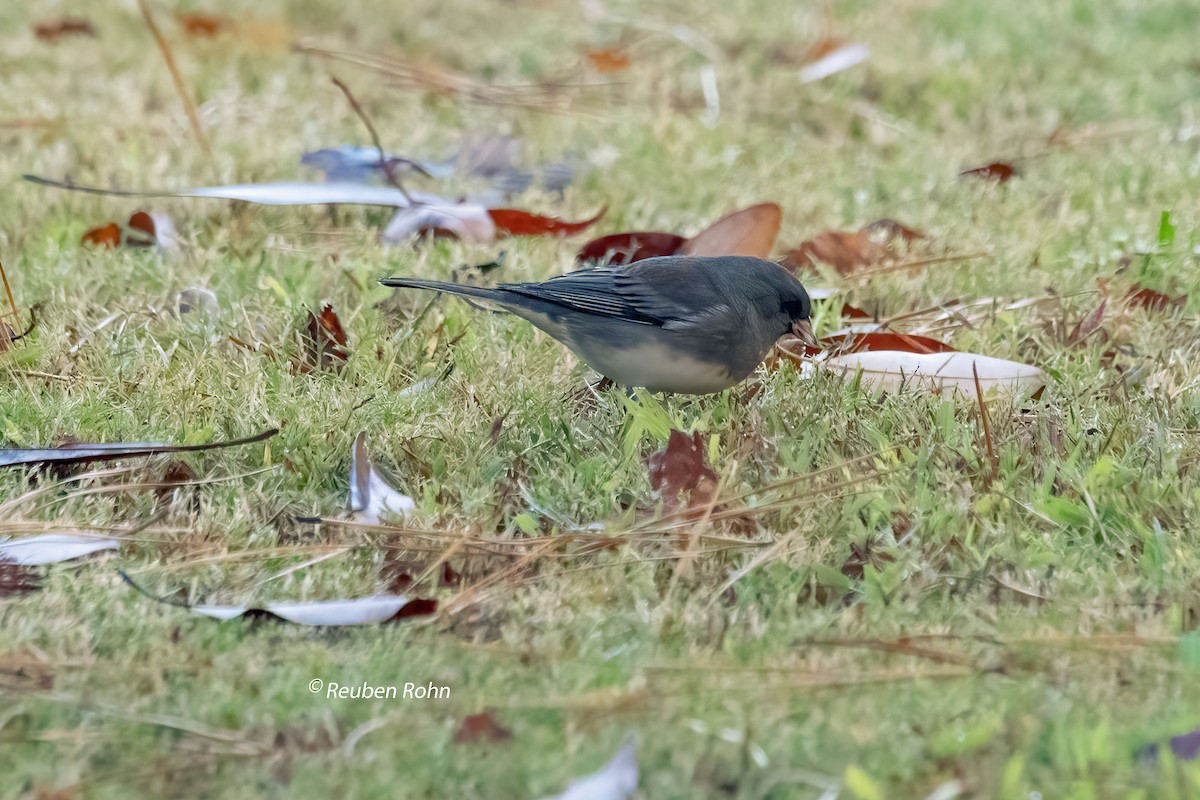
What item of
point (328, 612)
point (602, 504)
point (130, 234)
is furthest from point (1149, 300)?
point (130, 234)

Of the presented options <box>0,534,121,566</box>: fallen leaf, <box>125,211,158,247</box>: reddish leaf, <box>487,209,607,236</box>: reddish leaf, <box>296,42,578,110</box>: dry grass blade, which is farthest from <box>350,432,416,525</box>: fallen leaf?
<box>296,42,578,110</box>: dry grass blade

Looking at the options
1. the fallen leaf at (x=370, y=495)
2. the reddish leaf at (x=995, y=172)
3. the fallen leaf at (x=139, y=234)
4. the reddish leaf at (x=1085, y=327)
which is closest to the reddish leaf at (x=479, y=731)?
the fallen leaf at (x=370, y=495)

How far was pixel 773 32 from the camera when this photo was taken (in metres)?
6.00

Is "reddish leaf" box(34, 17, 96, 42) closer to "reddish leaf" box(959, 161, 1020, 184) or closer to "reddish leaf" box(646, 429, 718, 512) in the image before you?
"reddish leaf" box(959, 161, 1020, 184)

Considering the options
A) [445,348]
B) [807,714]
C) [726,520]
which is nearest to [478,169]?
[445,348]

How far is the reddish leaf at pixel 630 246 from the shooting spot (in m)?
3.85

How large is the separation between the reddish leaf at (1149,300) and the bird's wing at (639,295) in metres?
1.16

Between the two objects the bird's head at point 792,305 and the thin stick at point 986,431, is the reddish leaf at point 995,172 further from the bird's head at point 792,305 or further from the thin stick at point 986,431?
the thin stick at point 986,431

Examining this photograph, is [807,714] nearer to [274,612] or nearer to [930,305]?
[274,612]

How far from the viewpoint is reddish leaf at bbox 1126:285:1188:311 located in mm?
3514

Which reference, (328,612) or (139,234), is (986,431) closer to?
(328,612)

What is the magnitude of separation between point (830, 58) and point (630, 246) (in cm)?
213

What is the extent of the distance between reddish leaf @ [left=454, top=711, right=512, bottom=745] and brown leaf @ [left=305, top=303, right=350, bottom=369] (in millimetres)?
1344

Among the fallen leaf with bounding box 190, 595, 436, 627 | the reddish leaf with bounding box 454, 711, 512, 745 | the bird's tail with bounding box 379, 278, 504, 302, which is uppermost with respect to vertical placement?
the bird's tail with bounding box 379, 278, 504, 302
